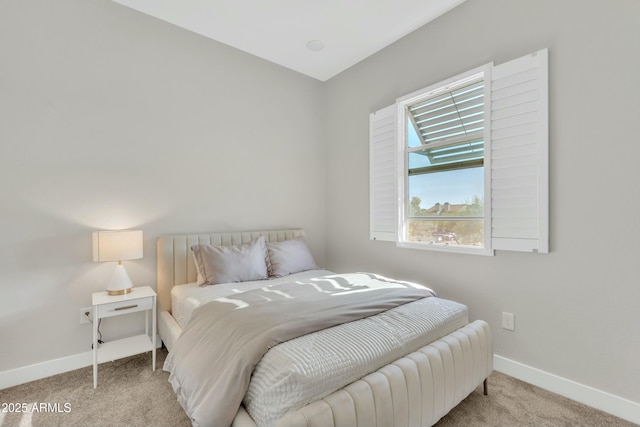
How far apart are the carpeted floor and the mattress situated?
1.79 feet

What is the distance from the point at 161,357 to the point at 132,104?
2.15 meters

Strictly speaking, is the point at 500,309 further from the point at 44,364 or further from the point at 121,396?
the point at 44,364

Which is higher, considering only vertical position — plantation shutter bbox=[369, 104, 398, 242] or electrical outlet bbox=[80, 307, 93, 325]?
plantation shutter bbox=[369, 104, 398, 242]

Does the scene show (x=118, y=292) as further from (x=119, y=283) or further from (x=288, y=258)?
(x=288, y=258)

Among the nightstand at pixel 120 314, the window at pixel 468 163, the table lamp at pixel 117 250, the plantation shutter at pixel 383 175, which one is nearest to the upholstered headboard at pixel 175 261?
the nightstand at pixel 120 314

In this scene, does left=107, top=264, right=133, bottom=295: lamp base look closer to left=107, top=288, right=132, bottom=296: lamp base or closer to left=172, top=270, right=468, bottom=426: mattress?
left=107, top=288, right=132, bottom=296: lamp base

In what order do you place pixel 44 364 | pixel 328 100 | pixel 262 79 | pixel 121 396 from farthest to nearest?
pixel 328 100
pixel 262 79
pixel 44 364
pixel 121 396

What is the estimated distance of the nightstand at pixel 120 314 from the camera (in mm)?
2045

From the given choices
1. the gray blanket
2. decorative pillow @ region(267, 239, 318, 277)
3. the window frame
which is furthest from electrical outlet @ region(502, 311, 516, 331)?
decorative pillow @ region(267, 239, 318, 277)

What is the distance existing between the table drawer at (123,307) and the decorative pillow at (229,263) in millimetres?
445

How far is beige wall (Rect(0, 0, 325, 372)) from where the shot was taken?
6.83ft

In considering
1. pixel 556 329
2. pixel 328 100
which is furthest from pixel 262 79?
pixel 556 329

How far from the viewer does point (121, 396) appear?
6.20ft

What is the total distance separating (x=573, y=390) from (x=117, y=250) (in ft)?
10.7
